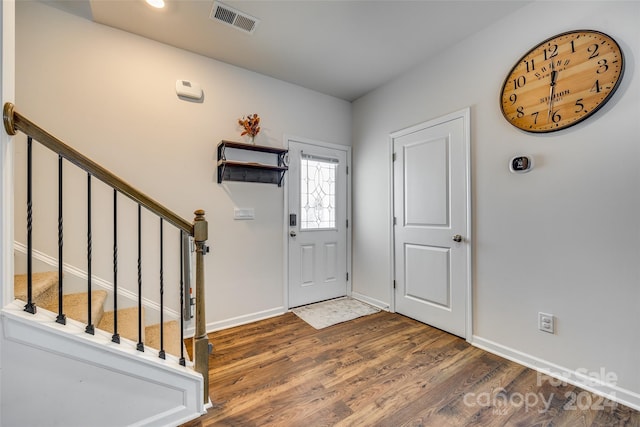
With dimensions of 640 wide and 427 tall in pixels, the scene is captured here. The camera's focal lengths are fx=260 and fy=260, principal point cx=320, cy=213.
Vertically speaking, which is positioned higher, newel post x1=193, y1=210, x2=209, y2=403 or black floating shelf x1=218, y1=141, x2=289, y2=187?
black floating shelf x1=218, y1=141, x2=289, y2=187

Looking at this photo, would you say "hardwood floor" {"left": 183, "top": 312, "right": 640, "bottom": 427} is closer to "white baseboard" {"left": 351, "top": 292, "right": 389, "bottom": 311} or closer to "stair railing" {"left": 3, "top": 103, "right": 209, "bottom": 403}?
"stair railing" {"left": 3, "top": 103, "right": 209, "bottom": 403}

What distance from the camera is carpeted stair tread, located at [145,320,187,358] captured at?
1846 millimetres

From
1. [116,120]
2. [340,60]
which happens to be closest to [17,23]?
[116,120]

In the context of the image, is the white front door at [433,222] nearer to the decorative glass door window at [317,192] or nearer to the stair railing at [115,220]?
the decorative glass door window at [317,192]

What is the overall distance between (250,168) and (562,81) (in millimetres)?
2587

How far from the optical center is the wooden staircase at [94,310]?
1.55 metres

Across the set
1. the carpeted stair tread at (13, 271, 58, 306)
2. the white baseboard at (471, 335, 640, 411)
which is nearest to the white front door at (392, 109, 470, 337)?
the white baseboard at (471, 335, 640, 411)

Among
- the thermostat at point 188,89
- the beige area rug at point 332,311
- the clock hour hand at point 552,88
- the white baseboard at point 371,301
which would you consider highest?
the thermostat at point 188,89

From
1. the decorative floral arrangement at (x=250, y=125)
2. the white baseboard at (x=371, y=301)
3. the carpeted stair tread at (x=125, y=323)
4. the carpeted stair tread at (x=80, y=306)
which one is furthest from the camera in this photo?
the white baseboard at (x=371, y=301)

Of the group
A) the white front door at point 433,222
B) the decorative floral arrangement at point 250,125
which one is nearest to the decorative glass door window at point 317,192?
the decorative floral arrangement at point 250,125

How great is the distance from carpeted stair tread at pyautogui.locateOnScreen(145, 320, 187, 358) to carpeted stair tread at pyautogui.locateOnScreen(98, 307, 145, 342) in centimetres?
14

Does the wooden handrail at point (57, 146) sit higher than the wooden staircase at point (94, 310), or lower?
higher

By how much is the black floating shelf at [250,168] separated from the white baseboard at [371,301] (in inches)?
68.7

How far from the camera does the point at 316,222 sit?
3.23m
